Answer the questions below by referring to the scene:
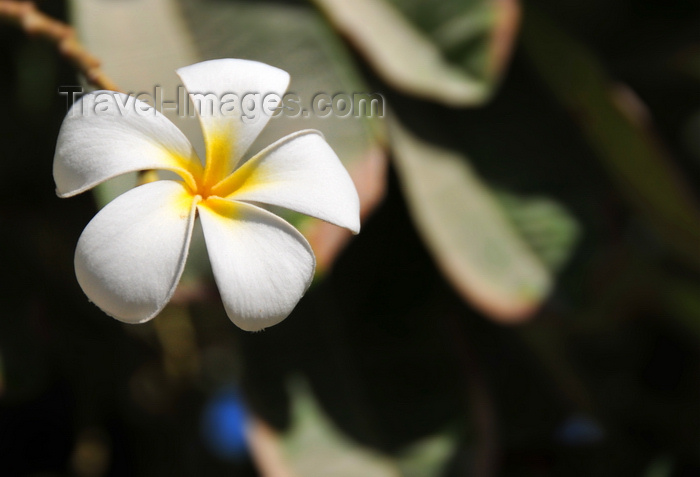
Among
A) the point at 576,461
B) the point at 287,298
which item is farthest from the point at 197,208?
the point at 576,461

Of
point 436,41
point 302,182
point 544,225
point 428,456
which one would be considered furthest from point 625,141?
point 302,182

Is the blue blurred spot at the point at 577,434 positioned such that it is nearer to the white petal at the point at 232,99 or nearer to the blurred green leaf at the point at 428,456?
the blurred green leaf at the point at 428,456

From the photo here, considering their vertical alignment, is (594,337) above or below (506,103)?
below

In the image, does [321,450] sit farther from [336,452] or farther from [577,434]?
[577,434]

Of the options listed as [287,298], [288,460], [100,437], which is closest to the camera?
[287,298]

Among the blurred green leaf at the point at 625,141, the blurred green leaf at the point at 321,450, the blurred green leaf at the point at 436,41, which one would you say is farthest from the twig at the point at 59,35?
the blurred green leaf at the point at 625,141

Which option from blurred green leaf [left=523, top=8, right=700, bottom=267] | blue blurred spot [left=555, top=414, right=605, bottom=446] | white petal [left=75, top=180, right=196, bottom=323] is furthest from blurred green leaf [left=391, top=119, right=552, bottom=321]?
white petal [left=75, top=180, right=196, bottom=323]

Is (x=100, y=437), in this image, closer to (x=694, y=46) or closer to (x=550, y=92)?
(x=550, y=92)

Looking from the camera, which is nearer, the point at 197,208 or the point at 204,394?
the point at 197,208
